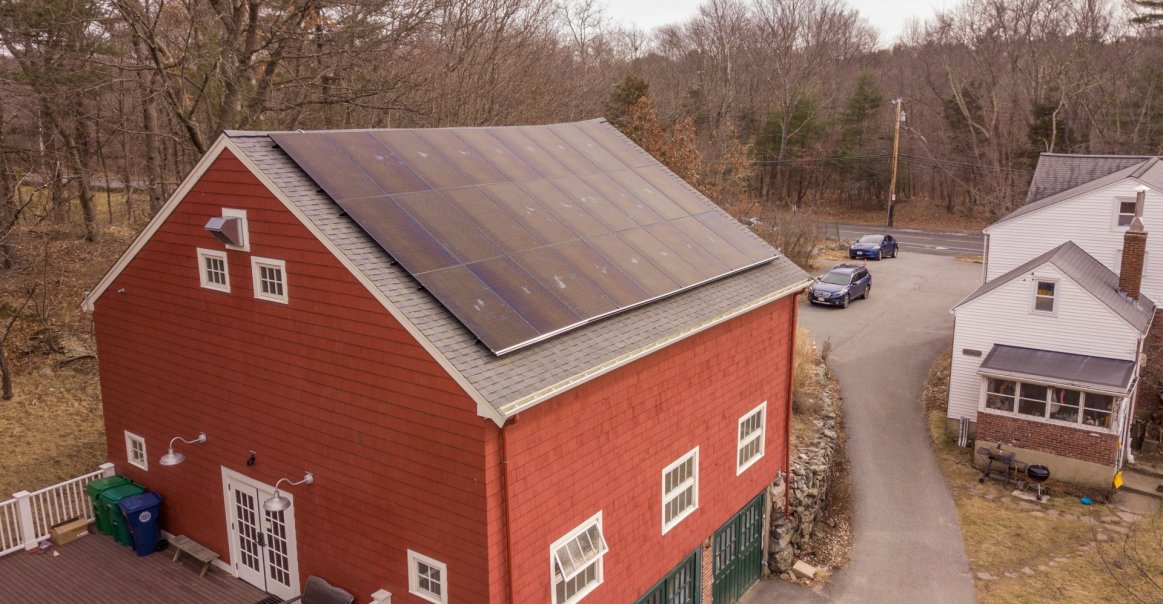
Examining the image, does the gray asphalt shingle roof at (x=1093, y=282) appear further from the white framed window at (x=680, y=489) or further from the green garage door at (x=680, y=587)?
the green garage door at (x=680, y=587)

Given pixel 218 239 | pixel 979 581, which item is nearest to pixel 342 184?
pixel 218 239

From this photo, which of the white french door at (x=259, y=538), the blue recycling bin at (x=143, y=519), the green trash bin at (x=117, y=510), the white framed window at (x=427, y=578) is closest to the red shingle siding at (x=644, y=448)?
the white framed window at (x=427, y=578)

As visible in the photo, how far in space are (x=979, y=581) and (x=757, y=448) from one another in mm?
5756

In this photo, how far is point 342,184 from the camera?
10633mm

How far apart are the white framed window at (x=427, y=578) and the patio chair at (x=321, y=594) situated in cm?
132

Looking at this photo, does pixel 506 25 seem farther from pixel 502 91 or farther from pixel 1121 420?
pixel 1121 420

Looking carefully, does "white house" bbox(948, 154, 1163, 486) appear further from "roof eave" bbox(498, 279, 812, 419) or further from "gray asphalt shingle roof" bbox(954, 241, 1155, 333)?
"roof eave" bbox(498, 279, 812, 419)

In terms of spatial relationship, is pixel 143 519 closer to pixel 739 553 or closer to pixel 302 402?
pixel 302 402

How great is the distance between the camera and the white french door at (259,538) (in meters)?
11.7

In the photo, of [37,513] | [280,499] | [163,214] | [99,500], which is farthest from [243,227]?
[37,513]

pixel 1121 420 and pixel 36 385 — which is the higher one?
pixel 36 385

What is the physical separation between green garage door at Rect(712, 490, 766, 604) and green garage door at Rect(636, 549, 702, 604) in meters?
0.78

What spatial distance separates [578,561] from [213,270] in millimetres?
6908

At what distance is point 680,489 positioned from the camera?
1271 centimetres
